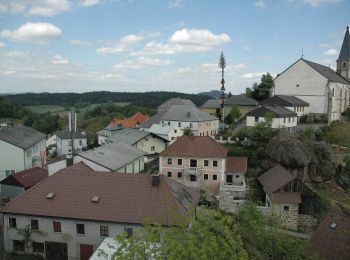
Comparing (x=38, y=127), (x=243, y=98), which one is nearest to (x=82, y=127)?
(x=38, y=127)

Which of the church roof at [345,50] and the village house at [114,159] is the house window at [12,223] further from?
the church roof at [345,50]

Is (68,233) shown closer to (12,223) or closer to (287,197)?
(12,223)

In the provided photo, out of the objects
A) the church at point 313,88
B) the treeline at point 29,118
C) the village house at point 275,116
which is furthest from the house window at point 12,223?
the treeline at point 29,118

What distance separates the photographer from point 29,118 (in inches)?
5027

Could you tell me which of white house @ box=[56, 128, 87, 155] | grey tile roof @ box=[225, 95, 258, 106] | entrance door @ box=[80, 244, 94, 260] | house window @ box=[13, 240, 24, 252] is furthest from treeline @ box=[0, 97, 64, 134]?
entrance door @ box=[80, 244, 94, 260]

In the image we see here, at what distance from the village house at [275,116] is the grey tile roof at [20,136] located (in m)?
32.4

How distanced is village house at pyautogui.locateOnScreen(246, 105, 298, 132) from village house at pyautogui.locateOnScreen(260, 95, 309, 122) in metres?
2.05

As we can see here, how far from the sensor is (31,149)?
1832 inches

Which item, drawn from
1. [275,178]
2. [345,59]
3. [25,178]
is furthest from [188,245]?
[345,59]

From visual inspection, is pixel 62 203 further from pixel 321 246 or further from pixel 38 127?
pixel 38 127

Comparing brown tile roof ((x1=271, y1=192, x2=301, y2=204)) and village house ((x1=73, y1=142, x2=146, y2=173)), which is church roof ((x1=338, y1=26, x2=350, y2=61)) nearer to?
brown tile roof ((x1=271, y1=192, x2=301, y2=204))

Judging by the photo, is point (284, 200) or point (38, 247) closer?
point (38, 247)

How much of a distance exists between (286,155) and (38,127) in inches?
3808

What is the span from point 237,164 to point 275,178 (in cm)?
542
